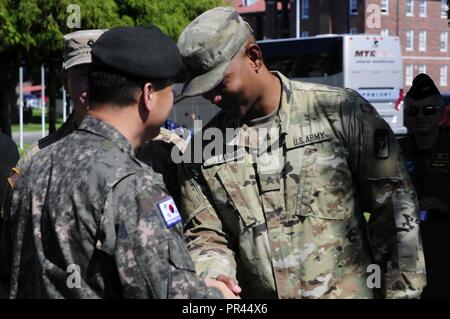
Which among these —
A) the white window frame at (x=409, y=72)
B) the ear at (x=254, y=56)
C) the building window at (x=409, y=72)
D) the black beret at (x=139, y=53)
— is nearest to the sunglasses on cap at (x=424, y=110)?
the ear at (x=254, y=56)

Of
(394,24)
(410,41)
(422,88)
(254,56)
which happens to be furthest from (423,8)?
(254,56)

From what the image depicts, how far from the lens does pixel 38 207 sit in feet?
6.21

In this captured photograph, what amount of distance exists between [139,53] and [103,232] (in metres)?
0.50

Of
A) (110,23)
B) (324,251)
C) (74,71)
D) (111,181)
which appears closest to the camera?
(111,181)

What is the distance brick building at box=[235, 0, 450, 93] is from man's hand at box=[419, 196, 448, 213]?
42.1m

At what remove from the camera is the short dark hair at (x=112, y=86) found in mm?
1917

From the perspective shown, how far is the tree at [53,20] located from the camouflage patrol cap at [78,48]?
11.1m

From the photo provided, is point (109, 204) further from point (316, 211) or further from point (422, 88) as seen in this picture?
point (422, 88)

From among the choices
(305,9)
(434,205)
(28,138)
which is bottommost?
(28,138)

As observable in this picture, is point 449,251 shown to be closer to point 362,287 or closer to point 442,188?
point 442,188

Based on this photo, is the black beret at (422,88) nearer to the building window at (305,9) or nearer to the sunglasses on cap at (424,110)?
the sunglasses on cap at (424,110)

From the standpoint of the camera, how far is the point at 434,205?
4406mm
